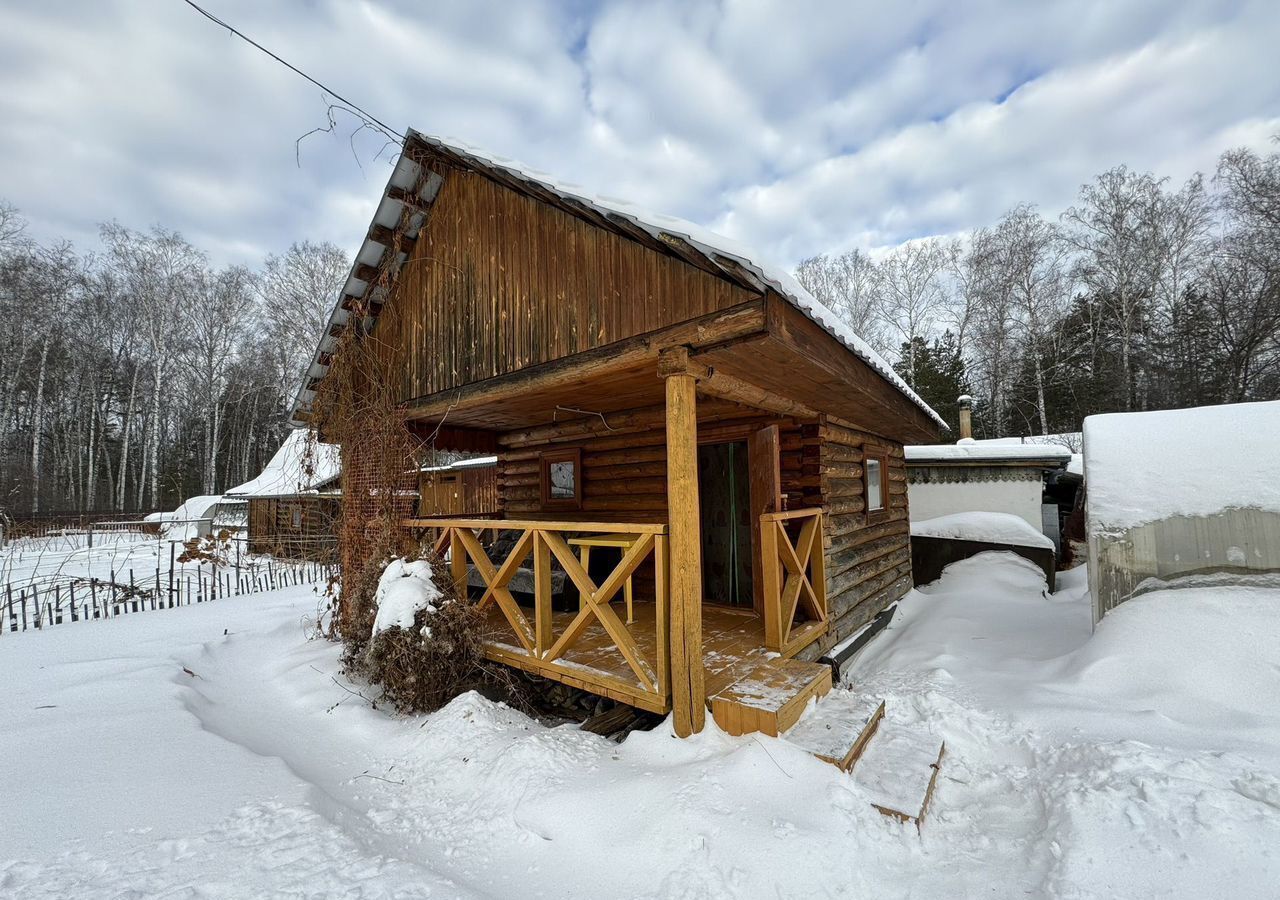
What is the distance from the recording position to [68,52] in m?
5.35

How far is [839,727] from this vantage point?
11.2ft

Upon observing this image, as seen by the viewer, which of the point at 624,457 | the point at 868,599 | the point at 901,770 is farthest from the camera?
the point at 868,599

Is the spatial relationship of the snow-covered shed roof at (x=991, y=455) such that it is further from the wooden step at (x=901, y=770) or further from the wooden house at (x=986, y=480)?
the wooden step at (x=901, y=770)

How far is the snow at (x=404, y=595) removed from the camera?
4562 millimetres

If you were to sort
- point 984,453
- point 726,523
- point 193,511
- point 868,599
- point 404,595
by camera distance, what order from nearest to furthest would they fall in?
point 404,595
point 868,599
point 726,523
point 984,453
point 193,511

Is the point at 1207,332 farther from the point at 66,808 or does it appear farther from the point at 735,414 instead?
the point at 66,808

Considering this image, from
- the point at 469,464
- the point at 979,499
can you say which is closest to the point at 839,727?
the point at 979,499

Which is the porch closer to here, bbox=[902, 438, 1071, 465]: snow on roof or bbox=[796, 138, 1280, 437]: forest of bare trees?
→ bbox=[902, 438, 1071, 465]: snow on roof

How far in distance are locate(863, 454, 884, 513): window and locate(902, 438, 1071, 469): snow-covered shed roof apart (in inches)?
147

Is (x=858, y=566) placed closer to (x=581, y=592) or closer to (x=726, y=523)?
(x=726, y=523)

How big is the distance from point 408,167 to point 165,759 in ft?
18.4

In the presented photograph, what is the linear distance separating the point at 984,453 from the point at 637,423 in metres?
8.90

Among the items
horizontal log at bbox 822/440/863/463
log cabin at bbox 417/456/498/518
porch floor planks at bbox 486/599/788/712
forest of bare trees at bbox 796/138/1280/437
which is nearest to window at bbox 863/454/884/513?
horizontal log at bbox 822/440/863/463

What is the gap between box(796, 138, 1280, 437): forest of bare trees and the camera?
16.6 m
